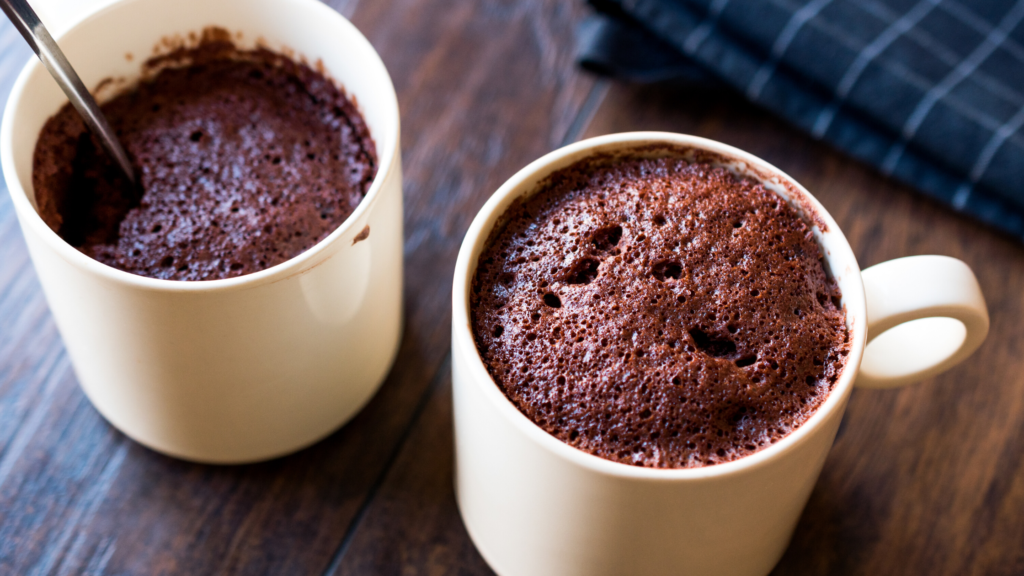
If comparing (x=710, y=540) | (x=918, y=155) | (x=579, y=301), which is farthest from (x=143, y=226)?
(x=918, y=155)

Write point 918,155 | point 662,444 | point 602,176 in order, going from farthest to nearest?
point 918,155, point 602,176, point 662,444

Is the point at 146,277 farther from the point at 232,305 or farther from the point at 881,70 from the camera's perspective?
the point at 881,70

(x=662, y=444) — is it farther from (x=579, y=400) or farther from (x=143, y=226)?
(x=143, y=226)

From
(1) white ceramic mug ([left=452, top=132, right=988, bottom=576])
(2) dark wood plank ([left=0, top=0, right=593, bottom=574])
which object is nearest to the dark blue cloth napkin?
(2) dark wood plank ([left=0, top=0, right=593, bottom=574])

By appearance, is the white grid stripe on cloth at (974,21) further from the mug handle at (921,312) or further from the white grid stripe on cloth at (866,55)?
the mug handle at (921,312)

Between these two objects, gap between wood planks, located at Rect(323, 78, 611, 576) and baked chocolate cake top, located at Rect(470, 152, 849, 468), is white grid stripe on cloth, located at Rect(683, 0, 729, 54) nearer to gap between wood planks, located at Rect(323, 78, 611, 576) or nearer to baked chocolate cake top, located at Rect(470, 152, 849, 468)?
gap between wood planks, located at Rect(323, 78, 611, 576)

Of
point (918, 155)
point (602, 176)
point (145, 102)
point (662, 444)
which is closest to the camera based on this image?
point (662, 444)

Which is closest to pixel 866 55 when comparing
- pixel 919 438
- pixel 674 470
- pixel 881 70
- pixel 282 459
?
pixel 881 70

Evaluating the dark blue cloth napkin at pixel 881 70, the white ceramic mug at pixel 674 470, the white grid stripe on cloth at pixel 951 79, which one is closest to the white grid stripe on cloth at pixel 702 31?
the dark blue cloth napkin at pixel 881 70
